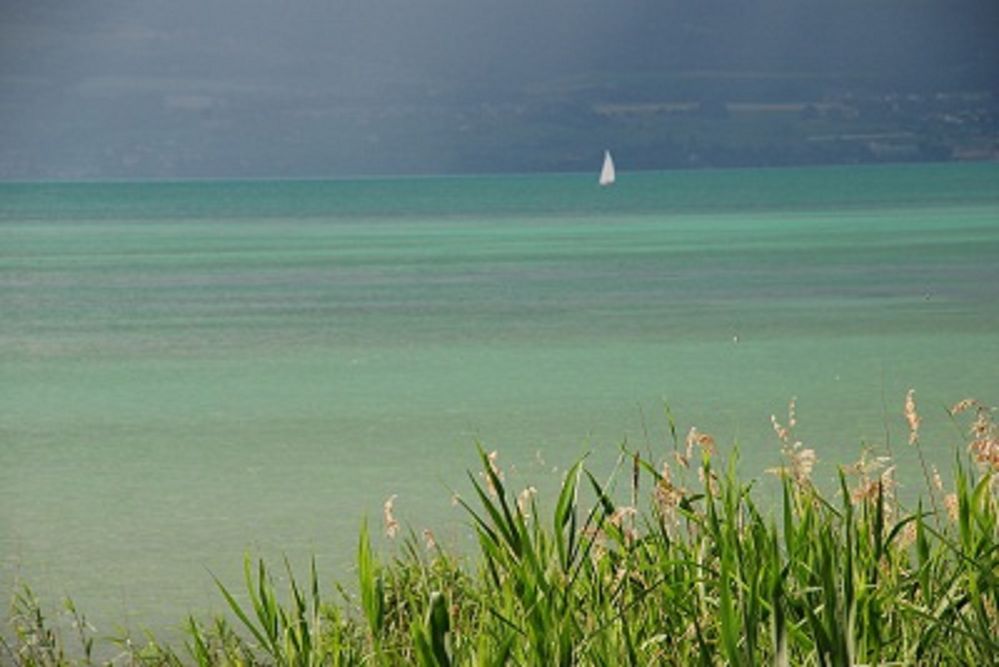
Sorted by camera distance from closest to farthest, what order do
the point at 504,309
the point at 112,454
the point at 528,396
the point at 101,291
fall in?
the point at 112,454 → the point at 528,396 → the point at 504,309 → the point at 101,291

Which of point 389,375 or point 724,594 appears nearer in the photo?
point 724,594

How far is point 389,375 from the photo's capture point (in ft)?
46.2

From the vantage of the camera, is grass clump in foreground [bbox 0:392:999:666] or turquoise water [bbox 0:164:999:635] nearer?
grass clump in foreground [bbox 0:392:999:666]

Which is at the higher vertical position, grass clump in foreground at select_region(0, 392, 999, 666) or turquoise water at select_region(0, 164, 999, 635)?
turquoise water at select_region(0, 164, 999, 635)

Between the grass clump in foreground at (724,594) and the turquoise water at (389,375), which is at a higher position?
the turquoise water at (389,375)

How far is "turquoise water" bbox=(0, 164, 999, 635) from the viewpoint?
8523 millimetres

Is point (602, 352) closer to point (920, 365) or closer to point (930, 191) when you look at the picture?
point (920, 365)

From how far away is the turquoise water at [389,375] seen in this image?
852 cm

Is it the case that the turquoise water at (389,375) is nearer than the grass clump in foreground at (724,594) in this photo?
No

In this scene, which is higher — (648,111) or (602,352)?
(648,111)

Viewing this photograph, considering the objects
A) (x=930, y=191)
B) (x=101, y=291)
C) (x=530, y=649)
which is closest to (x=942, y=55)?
(x=930, y=191)

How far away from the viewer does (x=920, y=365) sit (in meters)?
14.1

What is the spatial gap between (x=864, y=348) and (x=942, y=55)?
14645cm

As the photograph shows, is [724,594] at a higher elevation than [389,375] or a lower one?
lower
